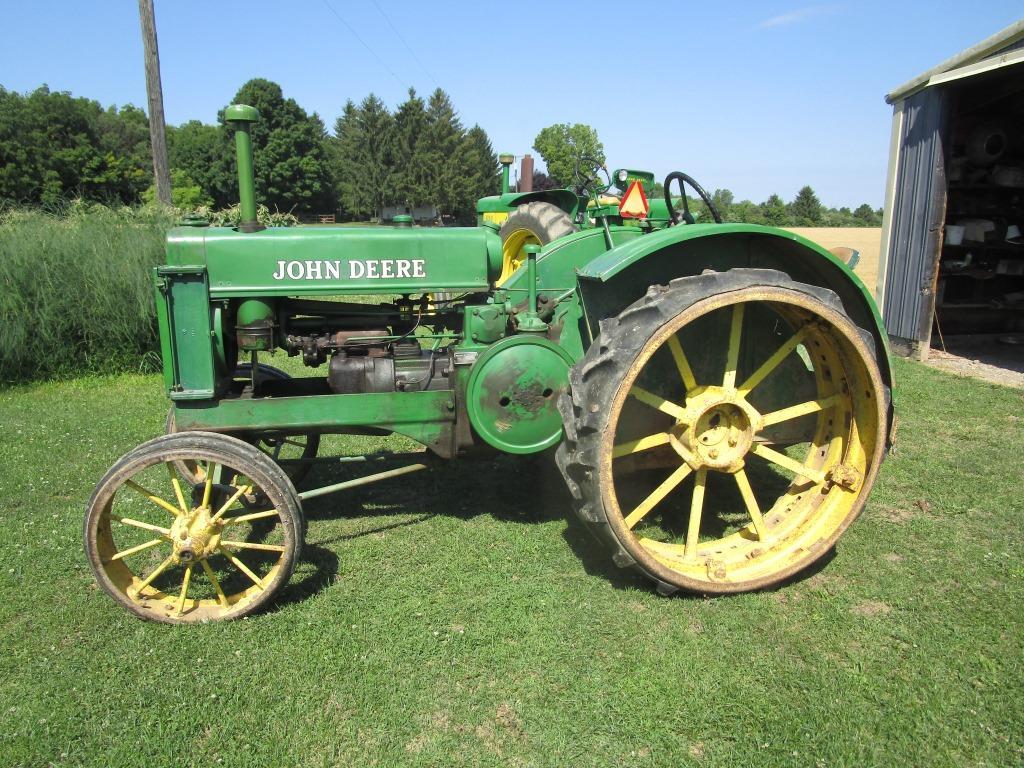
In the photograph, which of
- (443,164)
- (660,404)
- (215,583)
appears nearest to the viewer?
(215,583)

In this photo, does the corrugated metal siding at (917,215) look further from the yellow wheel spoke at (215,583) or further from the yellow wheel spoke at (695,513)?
the yellow wheel spoke at (215,583)

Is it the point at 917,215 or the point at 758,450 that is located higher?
the point at 917,215

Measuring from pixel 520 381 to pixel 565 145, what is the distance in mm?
46352

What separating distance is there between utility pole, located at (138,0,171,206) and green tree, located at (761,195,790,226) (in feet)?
88.8

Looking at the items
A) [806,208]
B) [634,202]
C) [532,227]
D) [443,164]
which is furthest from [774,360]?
[443,164]

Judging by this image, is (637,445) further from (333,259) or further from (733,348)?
(333,259)

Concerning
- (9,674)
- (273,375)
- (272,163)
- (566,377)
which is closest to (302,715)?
(9,674)

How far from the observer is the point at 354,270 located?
2.89 metres

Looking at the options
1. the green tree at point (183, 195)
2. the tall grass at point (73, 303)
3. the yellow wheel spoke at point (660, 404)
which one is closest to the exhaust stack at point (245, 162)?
Answer: the green tree at point (183, 195)

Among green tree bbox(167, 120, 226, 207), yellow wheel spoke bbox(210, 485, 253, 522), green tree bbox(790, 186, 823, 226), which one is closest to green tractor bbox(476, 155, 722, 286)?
yellow wheel spoke bbox(210, 485, 253, 522)

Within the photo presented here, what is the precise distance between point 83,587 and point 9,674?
1.93 ft

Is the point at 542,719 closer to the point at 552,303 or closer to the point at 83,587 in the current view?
the point at 552,303

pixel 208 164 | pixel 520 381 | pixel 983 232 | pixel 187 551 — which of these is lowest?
pixel 187 551

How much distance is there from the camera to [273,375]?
12.1 feet
